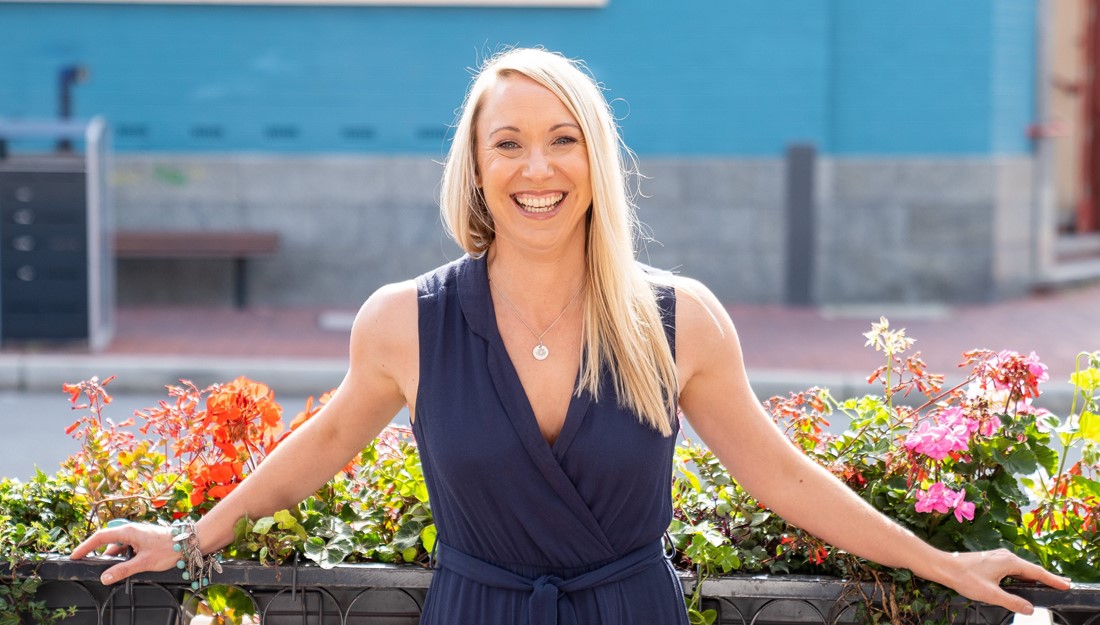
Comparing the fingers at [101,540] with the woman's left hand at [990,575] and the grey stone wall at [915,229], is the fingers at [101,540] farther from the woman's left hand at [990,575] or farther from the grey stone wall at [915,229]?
the grey stone wall at [915,229]

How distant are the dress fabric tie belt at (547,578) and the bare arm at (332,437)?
11.7 inches

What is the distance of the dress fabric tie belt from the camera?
236cm

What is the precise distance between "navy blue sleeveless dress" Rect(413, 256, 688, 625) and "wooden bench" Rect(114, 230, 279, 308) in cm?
922

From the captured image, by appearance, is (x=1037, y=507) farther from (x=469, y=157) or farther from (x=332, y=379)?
(x=332, y=379)

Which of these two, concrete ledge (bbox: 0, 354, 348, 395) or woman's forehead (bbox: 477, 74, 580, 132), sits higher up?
woman's forehead (bbox: 477, 74, 580, 132)

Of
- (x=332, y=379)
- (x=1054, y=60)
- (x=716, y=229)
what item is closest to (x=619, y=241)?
(x=332, y=379)

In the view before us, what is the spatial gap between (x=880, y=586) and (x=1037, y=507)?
1.44 ft

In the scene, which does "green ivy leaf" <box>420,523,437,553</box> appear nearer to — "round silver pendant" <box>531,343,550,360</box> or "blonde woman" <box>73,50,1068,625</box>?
"blonde woman" <box>73,50,1068,625</box>

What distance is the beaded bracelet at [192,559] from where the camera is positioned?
2668 mm

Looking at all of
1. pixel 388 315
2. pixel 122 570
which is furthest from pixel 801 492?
pixel 122 570

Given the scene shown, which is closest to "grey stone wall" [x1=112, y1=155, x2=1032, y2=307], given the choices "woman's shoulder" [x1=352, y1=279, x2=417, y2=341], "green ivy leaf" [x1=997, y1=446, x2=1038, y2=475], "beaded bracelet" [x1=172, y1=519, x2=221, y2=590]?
"green ivy leaf" [x1=997, y1=446, x2=1038, y2=475]

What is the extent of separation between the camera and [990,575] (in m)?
2.56

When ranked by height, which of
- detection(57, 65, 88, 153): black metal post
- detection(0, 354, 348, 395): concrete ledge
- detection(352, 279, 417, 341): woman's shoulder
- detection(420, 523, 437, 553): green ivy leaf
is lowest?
detection(0, 354, 348, 395): concrete ledge

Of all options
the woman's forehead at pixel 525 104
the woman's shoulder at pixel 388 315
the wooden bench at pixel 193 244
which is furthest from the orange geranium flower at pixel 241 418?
the wooden bench at pixel 193 244
